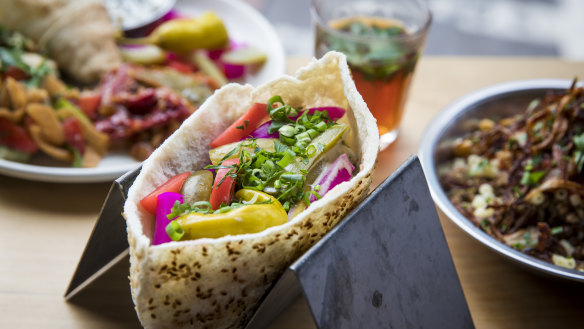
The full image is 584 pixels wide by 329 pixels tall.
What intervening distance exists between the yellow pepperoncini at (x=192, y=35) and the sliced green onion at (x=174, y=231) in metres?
1.50

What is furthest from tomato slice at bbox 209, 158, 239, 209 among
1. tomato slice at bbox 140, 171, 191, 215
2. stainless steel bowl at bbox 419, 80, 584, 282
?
stainless steel bowl at bbox 419, 80, 584, 282

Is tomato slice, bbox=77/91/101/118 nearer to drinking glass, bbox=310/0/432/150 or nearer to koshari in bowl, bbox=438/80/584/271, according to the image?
drinking glass, bbox=310/0/432/150

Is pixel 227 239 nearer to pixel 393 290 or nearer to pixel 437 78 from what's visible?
pixel 393 290

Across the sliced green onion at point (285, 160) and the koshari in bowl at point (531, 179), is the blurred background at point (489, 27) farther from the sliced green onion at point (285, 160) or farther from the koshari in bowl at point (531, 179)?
the sliced green onion at point (285, 160)

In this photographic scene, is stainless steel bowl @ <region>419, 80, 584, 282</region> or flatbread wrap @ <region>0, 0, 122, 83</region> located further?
flatbread wrap @ <region>0, 0, 122, 83</region>

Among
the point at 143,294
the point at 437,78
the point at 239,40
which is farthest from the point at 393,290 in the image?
the point at 239,40

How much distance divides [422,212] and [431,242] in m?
0.08

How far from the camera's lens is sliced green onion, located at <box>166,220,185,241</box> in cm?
104

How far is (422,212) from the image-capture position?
4.08 ft

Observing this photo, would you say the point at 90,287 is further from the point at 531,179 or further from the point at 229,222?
the point at 531,179

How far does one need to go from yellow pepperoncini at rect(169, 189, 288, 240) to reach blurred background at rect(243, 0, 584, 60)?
10.3 ft

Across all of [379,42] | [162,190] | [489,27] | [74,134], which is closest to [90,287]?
[162,190]

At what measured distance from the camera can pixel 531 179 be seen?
168cm

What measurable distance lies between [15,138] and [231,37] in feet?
3.53
